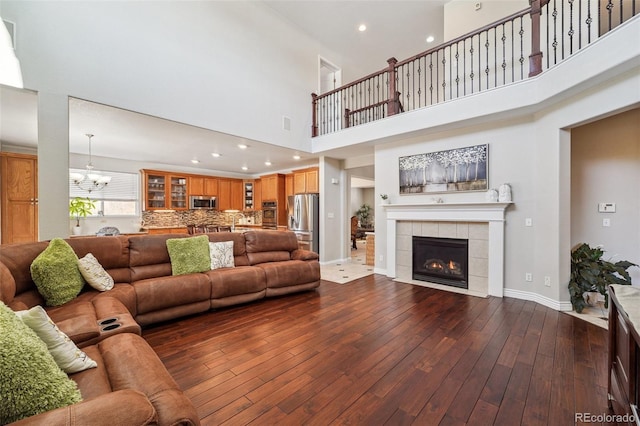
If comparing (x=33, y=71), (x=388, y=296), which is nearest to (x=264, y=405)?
(x=388, y=296)

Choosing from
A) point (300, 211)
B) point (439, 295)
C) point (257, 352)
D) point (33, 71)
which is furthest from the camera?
point (300, 211)

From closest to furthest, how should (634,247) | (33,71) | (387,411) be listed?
(387,411) < (33,71) < (634,247)

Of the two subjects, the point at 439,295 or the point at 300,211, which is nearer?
the point at 439,295

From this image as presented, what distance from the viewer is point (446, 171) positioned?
4.43 metres

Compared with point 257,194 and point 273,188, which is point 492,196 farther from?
point 257,194

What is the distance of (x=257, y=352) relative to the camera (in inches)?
93.4

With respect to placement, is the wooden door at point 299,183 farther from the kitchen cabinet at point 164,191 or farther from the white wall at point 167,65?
the kitchen cabinet at point 164,191

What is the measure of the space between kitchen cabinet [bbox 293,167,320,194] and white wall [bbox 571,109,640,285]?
473 centimetres

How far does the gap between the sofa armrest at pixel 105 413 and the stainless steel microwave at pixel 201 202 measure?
728 centimetres

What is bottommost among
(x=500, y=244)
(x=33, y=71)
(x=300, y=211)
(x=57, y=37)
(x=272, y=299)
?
(x=272, y=299)

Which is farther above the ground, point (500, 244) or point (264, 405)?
point (500, 244)

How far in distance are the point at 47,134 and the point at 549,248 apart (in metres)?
6.32

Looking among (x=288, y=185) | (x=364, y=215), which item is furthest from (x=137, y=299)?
(x=364, y=215)

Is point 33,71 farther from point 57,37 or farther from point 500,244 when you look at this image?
point 500,244
